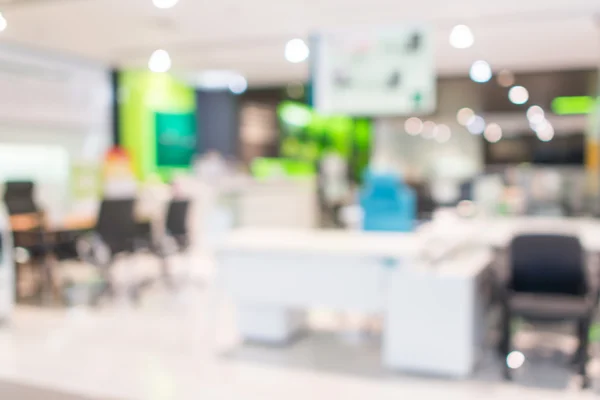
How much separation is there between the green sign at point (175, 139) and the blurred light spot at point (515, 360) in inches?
313

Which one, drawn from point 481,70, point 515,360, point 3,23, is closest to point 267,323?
point 515,360

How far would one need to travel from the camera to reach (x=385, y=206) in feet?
19.0

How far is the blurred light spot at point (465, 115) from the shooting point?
11239mm

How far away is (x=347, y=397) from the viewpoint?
12.3 feet

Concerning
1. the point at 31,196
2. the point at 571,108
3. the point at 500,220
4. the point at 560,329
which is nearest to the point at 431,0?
the point at 500,220

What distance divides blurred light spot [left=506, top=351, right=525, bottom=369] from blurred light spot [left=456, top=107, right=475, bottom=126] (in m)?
7.24

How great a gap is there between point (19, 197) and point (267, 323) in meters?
4.06

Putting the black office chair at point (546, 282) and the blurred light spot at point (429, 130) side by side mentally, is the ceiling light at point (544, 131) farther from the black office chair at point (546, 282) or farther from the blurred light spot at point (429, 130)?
the black office chair at point (546, 282)

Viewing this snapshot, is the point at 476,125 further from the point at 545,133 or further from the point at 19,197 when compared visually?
the point at 19,197

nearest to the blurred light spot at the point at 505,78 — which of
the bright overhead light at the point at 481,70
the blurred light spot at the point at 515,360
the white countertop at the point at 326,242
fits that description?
the bright overhead light at the point at 481,70

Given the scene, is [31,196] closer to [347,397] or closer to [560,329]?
[347,397]

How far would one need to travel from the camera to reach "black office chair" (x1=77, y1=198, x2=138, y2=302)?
5.98m

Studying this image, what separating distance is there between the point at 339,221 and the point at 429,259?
8013 millimetres

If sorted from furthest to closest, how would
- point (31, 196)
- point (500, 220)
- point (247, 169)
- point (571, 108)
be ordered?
1. point (247, 169)
2. point (571, 108)
3. point (31, 196)
4. point (500, 220)
